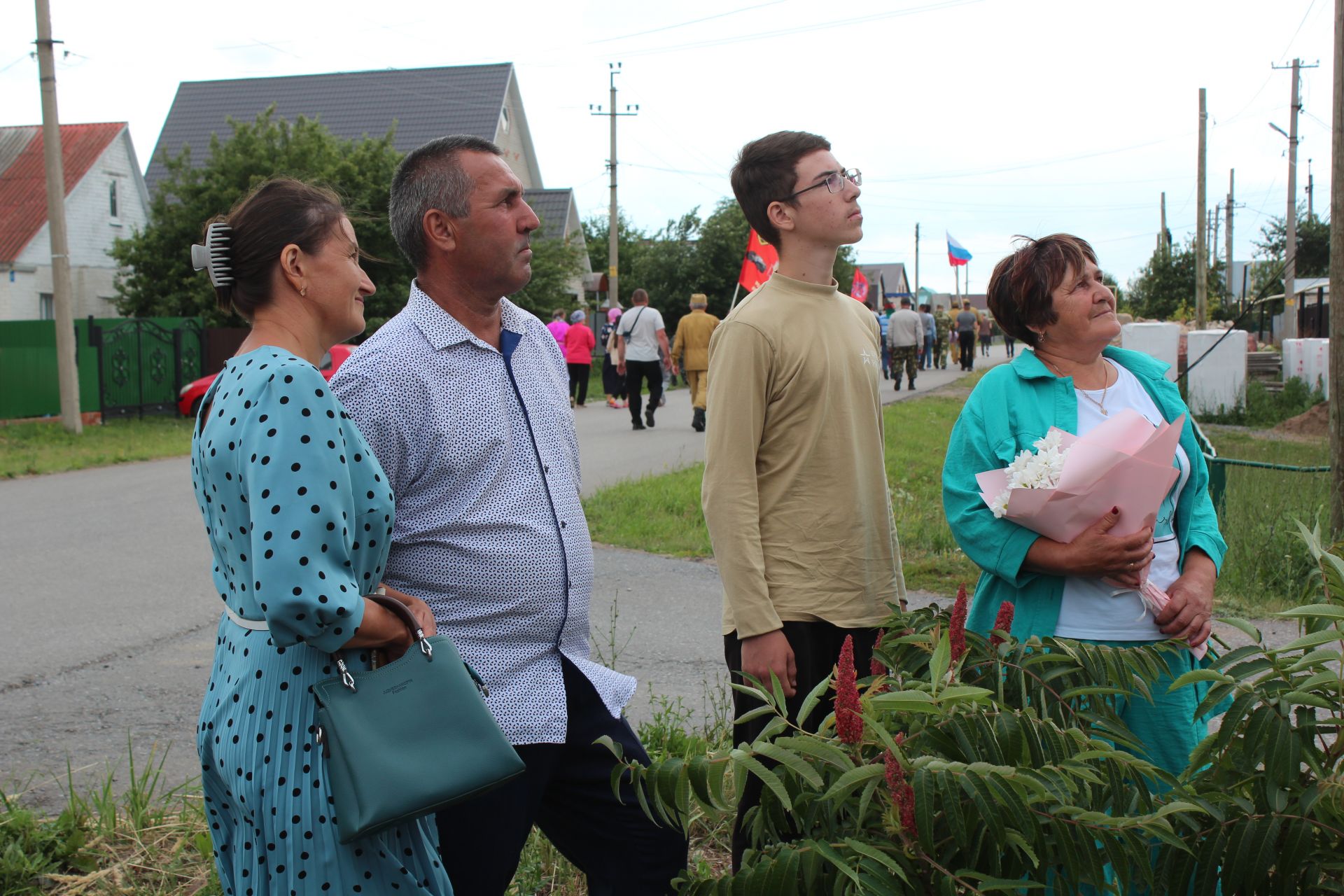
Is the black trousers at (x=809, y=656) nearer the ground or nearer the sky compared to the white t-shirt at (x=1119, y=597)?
nearer the ground

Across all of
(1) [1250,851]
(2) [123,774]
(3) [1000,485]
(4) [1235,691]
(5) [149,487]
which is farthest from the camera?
(5) [149,487]

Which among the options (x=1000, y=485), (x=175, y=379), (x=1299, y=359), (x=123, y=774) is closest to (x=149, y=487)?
(x=123, y=774)

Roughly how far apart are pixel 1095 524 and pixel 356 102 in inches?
1841

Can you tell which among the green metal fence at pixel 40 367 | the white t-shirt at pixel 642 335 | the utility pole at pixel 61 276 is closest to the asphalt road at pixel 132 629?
the white t-shirt at pixel 642 335

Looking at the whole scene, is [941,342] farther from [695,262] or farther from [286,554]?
[286,554]

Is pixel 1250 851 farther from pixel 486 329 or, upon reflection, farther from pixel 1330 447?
pixel 1330 447

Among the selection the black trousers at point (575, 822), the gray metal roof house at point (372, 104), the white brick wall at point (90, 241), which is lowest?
the black trousers at point (575, 822)

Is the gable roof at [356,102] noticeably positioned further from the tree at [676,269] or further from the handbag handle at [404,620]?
the handbag handle at [404,620]

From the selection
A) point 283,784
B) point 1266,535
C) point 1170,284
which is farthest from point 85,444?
point 1170,284

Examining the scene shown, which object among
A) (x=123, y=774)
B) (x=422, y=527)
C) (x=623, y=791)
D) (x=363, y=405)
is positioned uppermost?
(x=363, y=405)

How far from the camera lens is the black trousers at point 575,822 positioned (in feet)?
8.04

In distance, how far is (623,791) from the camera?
8.64 ft

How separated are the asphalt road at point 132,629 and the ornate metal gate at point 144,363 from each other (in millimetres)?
8845

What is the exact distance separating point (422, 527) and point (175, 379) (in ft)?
67.7
